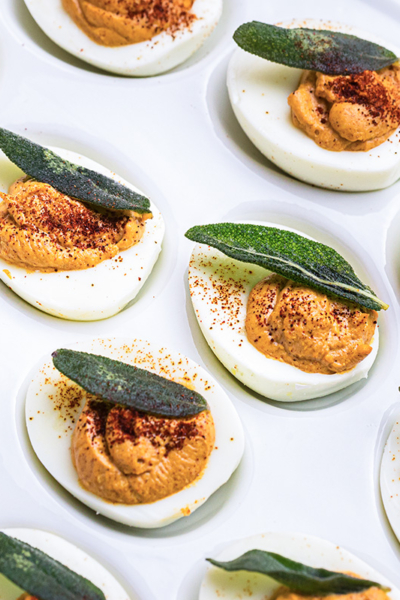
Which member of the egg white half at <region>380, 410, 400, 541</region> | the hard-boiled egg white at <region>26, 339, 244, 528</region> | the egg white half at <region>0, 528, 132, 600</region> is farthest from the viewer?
the egg white half at <region>380, 410, 400, 541</region>

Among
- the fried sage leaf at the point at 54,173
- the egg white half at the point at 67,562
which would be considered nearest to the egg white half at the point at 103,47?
the fried sage leaf at the point at 54,173

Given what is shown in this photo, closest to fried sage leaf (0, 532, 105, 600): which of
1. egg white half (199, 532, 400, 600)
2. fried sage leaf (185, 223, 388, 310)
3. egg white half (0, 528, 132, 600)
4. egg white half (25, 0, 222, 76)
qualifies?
egg white half (0, 528, 132, 600)

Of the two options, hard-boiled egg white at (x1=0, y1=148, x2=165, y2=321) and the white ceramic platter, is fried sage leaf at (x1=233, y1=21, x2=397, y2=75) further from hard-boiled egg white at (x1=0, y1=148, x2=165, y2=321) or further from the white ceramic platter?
hard-boiled egg white at (x1=0, y1=148, x2=165, y2=321)

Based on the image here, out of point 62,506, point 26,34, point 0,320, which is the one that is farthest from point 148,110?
point 62,506

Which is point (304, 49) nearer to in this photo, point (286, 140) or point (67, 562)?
point (286, 140)

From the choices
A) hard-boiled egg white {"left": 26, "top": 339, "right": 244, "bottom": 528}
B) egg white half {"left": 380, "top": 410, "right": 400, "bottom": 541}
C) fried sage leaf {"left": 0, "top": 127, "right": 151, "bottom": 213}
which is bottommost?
hard-boiled egg white {"left": 26, "top": 339, "right": 244, "bottom": 528}

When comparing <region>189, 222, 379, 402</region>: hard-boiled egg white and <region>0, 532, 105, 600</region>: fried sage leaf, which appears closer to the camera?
<region>0, 532, 105, 600</region>: fried sage leaf

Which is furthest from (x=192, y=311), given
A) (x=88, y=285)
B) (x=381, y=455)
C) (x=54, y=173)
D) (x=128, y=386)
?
(x=381, y=455)
